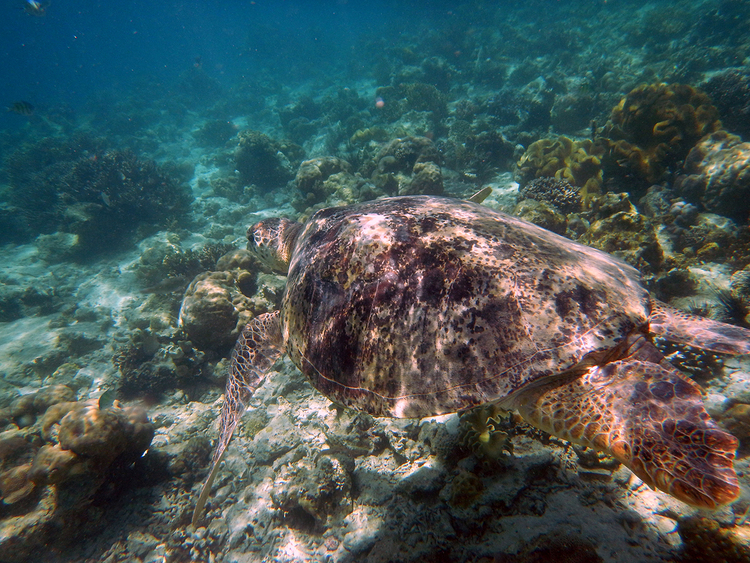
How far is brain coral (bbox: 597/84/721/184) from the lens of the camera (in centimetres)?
556

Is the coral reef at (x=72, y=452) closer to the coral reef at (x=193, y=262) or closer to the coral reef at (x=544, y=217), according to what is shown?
the coral reef at (x=193, y=262)

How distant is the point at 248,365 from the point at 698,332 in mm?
4228

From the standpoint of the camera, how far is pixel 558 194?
229 inches

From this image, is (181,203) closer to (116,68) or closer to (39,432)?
(39,432)

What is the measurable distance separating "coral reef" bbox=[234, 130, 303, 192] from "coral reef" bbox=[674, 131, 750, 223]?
12.3m

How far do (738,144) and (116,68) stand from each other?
92.4m

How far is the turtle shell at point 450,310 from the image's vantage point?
1.85 metres

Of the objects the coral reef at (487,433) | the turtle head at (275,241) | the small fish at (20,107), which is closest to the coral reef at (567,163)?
the coral reef at (487,433)

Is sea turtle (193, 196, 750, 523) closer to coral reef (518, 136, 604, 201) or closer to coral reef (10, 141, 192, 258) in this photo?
coral reef (518, 136, 604, 201)

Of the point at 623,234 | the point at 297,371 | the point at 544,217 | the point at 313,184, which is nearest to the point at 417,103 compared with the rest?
the point at 313,184

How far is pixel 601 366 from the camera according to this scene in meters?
1.93

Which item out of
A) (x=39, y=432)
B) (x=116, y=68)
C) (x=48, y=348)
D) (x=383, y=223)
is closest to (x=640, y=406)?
(x=383, y=223)

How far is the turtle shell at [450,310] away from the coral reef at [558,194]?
3.71 m

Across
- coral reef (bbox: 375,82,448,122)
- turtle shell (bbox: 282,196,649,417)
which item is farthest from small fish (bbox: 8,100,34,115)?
turtle shell (bbox: 282,196,649,417)
